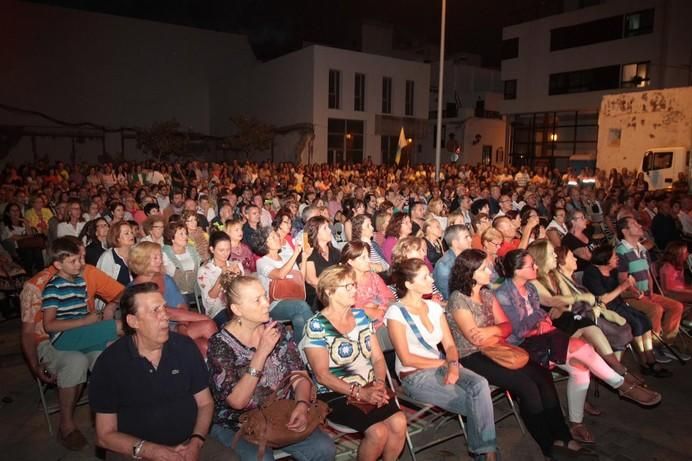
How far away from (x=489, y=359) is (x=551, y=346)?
1.97 feet

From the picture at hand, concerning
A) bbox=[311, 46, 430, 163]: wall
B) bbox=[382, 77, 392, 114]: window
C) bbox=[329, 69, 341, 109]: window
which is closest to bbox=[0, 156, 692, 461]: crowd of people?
bbox=[311, 46, 430, 163]: wall

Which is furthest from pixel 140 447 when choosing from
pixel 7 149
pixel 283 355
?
pixel 7 149

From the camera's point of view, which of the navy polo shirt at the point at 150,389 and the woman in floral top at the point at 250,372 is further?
the woman in floral top at the point at 250,372

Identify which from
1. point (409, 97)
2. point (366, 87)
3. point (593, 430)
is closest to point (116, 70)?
point (366, 87)

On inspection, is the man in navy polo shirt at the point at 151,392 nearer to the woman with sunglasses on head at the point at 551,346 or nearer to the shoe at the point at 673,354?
the woman with sunglasses on head at the point at 551,346

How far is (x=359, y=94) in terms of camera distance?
29594mm

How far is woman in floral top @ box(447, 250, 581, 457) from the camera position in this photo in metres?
3.76

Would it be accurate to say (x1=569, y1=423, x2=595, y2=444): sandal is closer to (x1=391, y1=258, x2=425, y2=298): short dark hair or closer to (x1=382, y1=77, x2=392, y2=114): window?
(x1=391, y1=258, x2=425, y2=298): short dark hair

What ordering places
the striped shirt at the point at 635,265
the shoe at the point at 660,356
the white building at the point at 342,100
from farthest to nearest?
1. the white building at the point at 342,100
2. the striped shirt at the point at 635,265
3. the shoe at the point at 660,356

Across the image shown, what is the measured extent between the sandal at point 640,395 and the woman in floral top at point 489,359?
38.3 inches

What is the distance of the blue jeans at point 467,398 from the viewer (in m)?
3.50

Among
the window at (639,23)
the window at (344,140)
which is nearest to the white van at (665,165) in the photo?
the window at (639,23)

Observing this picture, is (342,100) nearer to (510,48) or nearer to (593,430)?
(510,48)

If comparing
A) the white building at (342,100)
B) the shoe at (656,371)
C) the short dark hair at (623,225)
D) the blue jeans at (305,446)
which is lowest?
the shoe at (656,371)
